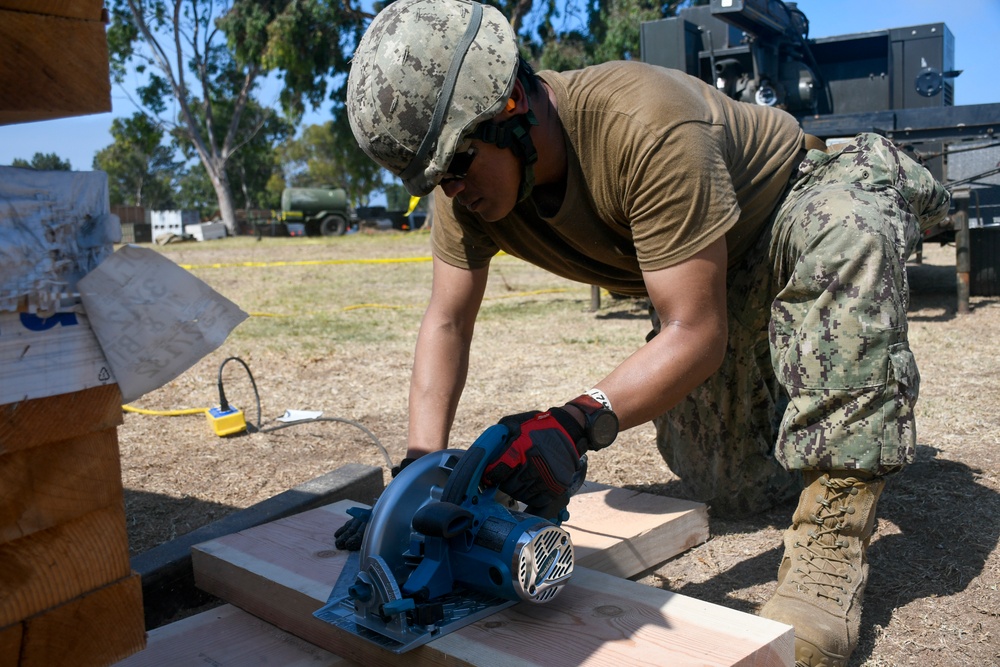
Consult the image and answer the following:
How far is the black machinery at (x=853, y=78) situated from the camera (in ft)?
23.8

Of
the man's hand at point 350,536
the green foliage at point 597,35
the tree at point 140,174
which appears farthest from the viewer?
the tree at point 140,174

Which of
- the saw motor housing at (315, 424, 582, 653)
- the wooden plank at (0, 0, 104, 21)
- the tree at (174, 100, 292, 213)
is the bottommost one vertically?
the saw motor housing at (315, 424, 582, 653)

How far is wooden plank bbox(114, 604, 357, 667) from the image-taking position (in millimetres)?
1949

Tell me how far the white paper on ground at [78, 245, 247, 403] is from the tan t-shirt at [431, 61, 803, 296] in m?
1.16

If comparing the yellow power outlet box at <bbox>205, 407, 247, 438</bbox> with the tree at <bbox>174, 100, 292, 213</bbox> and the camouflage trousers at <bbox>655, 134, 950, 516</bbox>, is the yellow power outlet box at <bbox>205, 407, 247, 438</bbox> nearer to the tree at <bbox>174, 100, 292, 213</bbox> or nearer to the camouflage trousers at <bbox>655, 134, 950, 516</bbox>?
the camouflage trousers at <bbox>655, 134, 950, 516</bbox>

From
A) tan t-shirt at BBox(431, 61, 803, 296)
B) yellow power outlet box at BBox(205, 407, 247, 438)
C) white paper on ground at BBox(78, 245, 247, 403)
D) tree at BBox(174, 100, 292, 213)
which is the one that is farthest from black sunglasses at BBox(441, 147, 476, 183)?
tree at BBox(174, 100, 292, 213)

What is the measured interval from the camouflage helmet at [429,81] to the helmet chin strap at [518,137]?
1.6 inches

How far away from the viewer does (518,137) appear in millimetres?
2166

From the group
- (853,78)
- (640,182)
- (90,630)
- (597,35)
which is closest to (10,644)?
(90,630)

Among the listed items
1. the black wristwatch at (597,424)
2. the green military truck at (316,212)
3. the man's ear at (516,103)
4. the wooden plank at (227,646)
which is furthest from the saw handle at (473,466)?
the green military truck at (316,212)

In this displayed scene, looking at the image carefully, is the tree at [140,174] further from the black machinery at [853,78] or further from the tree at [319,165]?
the black machinery at [853,78]

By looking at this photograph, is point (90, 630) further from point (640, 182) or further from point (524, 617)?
point (640, 182)

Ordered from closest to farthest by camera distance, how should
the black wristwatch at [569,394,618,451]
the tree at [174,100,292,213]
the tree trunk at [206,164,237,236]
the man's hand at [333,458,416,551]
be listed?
the black wristwatch at [569,394,618,451] < the man's hand at [333,458,416,551] < the tree trunk at [206,164,237,236] < the tree at [174,100,292,213]

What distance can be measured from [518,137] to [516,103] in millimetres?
91
